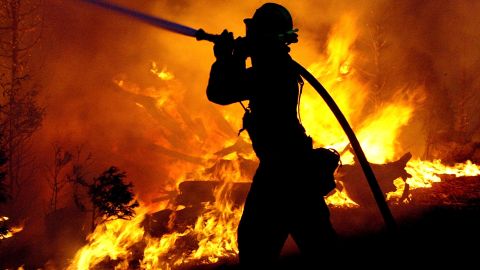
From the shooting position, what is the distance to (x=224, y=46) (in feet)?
9.31

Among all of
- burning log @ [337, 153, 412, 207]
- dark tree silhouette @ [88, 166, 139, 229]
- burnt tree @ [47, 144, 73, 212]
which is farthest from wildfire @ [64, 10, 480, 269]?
burnt tree @ [47, 144, 73, 212]

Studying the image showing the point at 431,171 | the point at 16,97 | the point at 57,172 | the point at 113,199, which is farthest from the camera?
the point at 16,97

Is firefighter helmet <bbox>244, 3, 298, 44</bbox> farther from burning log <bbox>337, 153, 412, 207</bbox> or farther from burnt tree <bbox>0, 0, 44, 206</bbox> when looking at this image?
burnt tree <bbox>0, 0, 44, 206</bbox>

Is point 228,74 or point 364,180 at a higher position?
point 364,180

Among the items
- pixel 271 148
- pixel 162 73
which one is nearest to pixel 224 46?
pixel 271 148

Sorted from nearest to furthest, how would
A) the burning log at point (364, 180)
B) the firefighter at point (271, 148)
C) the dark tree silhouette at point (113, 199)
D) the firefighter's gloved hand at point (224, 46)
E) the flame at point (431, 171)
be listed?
the firefighter at point (271, 148), the firefighter's gloved hand at point (224, 46), the dark tree silhouette at point (113, 199), the burning log at point (364, 180), the flame at point (431, 171)

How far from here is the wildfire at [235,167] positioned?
23.8ft

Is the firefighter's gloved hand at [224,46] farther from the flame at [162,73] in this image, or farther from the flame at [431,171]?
the flame at [162,73]

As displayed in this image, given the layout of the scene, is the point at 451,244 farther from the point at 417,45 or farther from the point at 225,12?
the point at 417,45

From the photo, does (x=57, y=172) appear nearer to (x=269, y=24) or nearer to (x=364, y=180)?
(x=364, y=180)

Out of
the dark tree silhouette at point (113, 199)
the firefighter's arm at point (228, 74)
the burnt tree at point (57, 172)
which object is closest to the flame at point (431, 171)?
the dark tree silhouette at point (113, 199)

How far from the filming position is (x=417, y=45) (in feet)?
53.3

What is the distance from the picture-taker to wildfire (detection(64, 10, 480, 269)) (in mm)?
7254

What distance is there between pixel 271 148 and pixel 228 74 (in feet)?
2.13
